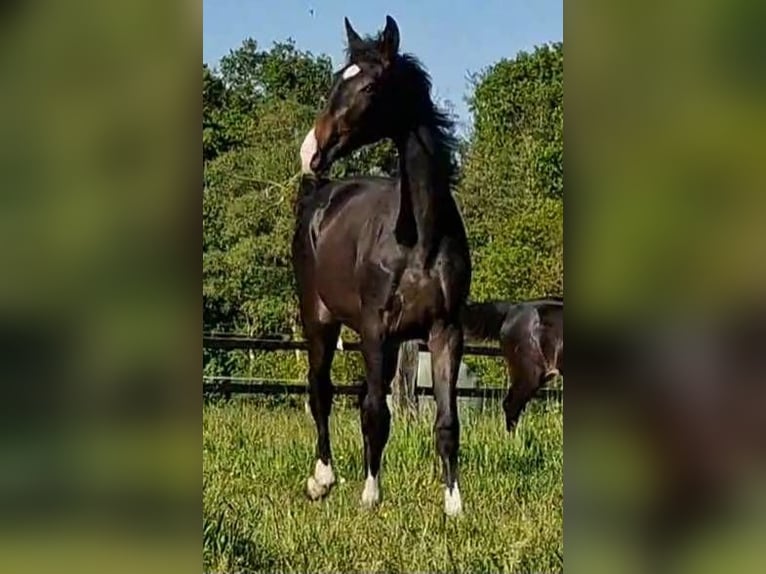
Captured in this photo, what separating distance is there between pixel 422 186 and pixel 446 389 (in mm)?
460

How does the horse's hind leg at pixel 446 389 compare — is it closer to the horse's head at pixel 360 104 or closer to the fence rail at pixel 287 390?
the fence rail at pixel 287 390

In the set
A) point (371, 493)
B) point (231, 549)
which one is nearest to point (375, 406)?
point (371, 493)

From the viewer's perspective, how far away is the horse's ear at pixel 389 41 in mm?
1949

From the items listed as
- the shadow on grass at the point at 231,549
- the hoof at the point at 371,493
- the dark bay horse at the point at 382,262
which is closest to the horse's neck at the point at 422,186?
the dark bay horse at the point at 382,262

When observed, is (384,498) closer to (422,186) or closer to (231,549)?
(231,549)

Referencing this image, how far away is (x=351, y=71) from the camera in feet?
6.57

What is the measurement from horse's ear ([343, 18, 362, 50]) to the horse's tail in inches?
24.1

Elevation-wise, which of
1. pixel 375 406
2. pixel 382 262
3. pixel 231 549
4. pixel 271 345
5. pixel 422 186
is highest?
pixel 422 186

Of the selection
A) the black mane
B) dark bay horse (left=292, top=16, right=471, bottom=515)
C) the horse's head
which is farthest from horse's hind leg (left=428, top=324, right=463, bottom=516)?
the horse's head
